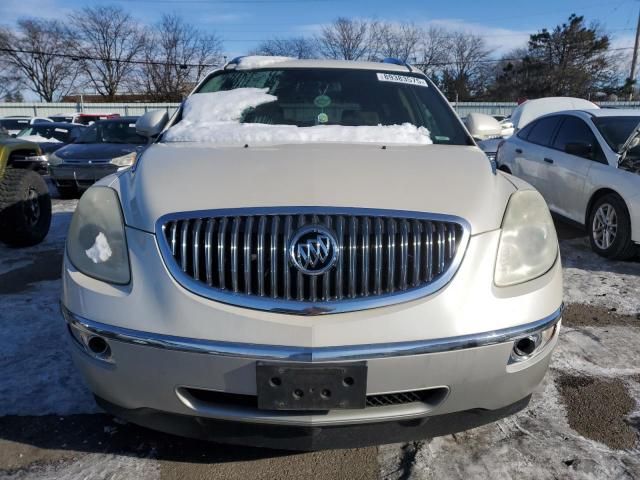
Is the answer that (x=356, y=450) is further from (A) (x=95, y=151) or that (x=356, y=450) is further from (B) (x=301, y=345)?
(A) (x=95, y=151)

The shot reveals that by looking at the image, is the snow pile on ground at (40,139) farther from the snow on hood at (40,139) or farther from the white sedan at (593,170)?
the white sedan at (593,170)

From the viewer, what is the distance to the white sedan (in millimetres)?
4938

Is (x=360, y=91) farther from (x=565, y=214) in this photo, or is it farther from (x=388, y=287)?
(x=565, y=214)

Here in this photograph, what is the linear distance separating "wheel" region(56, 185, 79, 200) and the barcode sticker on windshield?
7288 millimetres

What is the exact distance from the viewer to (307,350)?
66.3 inches

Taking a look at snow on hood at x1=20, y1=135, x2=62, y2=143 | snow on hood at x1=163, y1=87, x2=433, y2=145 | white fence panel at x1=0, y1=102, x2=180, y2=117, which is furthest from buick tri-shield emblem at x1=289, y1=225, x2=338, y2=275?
white fence panel at x1=0, y1=102, x2=180, y2=117

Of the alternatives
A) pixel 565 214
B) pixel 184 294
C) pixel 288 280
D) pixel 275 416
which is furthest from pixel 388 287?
pixel 565 214

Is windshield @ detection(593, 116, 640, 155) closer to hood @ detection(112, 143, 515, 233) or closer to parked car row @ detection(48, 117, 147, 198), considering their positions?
hood @ detection(112, 143, 515, 233)

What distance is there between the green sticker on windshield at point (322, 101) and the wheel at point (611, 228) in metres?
3.34

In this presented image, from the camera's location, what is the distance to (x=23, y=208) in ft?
18.3

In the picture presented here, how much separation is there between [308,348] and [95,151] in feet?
28.2

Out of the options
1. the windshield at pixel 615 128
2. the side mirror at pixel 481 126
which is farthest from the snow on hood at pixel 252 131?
the windshield at pixel 615 128

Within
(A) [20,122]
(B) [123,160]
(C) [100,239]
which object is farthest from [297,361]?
(A) [20,122]

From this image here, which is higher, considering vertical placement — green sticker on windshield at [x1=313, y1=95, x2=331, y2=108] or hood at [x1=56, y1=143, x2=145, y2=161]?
green sticker on windshield at [x1=313, y1=95, x2=331, y2=108]
